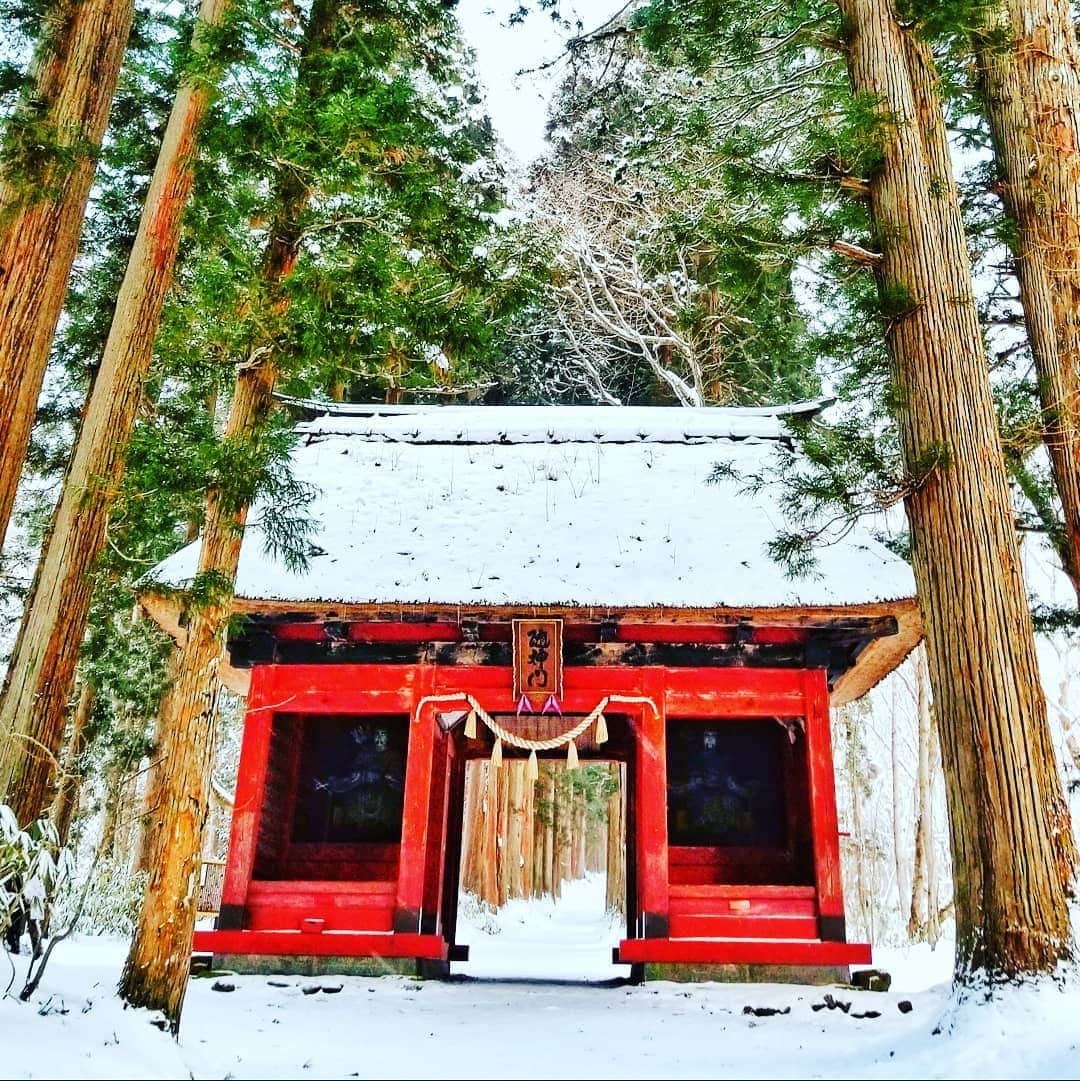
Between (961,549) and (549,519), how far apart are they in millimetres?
4614

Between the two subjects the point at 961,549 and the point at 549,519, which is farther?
the point at 549,519

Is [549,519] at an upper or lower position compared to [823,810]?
upper

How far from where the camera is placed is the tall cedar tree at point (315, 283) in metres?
4.12

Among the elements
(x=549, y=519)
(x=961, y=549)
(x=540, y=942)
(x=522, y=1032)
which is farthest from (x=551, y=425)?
(x=540, y=942)

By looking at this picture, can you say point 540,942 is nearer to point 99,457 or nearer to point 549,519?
point 549,519

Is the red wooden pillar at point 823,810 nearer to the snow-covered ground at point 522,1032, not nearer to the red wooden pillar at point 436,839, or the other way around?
the snow-covered ground at point 522,1032

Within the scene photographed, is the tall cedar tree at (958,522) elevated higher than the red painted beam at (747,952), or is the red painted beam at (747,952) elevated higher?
the tall cedar tree at (958,522)

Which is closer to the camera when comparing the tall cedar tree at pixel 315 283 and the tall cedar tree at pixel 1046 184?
the tall cedar tree at pixel 315 283

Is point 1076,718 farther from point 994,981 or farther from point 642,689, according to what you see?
point 994,981

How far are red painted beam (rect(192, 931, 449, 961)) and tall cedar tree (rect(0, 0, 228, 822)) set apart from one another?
7.52ft

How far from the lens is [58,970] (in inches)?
205

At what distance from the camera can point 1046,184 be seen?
6.12 metres

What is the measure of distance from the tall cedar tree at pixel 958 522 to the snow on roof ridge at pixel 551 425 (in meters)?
4.53

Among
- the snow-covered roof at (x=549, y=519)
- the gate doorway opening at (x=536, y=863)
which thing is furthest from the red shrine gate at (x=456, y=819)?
the gate doorway opening at (x=536, y=863)
